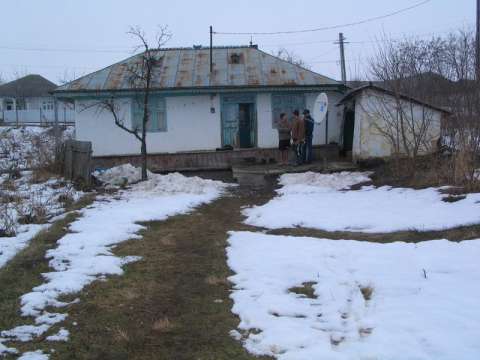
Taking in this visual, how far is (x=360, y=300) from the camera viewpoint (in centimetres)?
472

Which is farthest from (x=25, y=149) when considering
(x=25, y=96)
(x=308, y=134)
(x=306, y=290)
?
(x=25, y=96)

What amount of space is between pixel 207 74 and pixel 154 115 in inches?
94.7

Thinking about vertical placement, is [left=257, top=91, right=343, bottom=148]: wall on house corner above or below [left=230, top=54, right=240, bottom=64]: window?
below

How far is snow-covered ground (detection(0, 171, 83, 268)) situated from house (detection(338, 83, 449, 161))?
8.28m

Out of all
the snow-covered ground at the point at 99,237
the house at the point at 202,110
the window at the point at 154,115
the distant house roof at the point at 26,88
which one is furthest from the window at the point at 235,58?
the distant house roof at the point at 26,88

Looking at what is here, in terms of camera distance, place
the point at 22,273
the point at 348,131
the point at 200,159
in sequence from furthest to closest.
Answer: the point at 348,131, the point at 200,159, the point at 22,273

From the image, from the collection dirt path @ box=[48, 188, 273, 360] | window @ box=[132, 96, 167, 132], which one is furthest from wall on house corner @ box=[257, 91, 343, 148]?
dirt path @ box=[48, 188, 273, 360]

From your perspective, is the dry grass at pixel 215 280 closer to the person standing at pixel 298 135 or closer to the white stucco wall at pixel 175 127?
the person standing at pixel 298 135

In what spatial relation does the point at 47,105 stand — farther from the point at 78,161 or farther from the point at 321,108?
the point at 321,108

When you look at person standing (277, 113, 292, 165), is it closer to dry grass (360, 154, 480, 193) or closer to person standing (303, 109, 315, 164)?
person standing (303, 109, 315, 164)

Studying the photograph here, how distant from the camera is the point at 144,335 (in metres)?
4.25

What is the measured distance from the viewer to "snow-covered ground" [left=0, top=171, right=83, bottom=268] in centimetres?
735

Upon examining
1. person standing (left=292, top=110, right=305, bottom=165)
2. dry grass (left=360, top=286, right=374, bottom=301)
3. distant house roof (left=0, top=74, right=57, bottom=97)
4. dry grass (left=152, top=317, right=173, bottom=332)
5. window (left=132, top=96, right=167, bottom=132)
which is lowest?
dry grass (left=152, top=317, right=173, bottom=332)

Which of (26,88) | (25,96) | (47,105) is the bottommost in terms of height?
(47,105)
